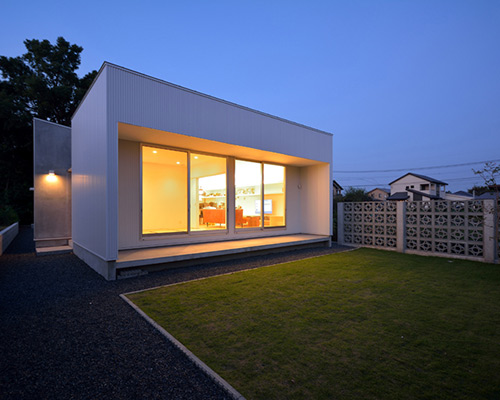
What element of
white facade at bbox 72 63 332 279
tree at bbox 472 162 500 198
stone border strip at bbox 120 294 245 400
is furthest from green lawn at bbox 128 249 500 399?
white facade at bbox 72 63 332 279

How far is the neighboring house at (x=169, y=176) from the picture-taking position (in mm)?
4777

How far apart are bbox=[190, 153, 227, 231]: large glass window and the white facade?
42 centimetres

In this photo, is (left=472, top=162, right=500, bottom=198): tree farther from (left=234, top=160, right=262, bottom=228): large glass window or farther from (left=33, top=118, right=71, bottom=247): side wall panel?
(left=33, top=118, right=71, bottom=247): side wall panel

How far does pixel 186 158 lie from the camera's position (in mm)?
7055

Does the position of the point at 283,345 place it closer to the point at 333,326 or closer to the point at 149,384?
the point at 333,326

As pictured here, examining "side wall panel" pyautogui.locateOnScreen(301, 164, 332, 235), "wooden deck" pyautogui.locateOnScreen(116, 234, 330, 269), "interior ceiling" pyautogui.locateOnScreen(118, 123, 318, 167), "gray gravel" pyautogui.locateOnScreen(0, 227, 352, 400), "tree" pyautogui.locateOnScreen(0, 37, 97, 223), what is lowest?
"gray gravel" pyautogui.locateOnScreen(0, 227, 352, 400)

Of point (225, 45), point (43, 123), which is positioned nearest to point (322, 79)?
point (225, 45)

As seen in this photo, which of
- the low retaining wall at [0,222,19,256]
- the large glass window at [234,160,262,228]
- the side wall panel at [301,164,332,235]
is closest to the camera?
the low retaining wall at [0,222,19,256]

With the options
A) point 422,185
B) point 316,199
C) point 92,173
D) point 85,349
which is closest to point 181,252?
point 92,173

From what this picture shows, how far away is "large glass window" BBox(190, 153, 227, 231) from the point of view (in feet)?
25.8

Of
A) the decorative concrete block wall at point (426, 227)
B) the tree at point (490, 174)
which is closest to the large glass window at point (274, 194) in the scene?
the decorative concrete block wall at point (426, 227)

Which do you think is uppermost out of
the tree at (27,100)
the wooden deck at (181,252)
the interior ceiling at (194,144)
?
the tree at (27,100)

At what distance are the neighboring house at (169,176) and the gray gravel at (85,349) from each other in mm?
1015

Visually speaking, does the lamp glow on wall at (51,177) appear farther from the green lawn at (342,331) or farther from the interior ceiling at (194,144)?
the green lawn at (342,331)
